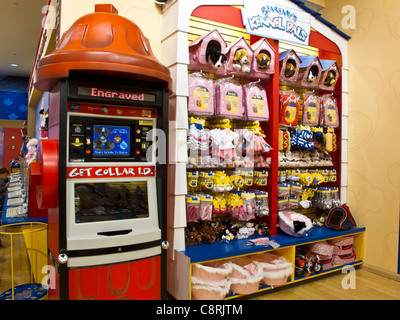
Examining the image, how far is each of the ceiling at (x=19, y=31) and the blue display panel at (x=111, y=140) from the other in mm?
4253

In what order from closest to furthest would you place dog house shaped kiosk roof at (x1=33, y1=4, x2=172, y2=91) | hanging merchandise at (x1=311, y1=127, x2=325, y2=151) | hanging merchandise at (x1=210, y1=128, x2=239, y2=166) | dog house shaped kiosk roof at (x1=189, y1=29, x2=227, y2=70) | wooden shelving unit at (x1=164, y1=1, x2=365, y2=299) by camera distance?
dog house shaped kiosk roof at (x1=33, y1=4, x2=172, y2=91)
wooden shelving unit at (x1=164, y1=1, x2=365, y2=299)
dog house shaped kiosk roof at (x1=189, y1=29, x2=227, y2=70)
hanging merchandise at (x1=210, y1=128, x2=239, y2=166)
hanging merchandise at (x1=311, y1=127, x2=325, y2=151)

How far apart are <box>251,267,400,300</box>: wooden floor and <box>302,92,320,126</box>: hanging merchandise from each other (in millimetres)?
1776

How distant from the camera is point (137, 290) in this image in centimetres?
210

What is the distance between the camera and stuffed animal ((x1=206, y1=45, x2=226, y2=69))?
9.21ft

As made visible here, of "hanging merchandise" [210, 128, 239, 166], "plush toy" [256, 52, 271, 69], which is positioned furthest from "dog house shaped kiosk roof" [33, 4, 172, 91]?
"plush toy" [256, 52, 271, 69]

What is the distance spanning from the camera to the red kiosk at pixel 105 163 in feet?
6.18

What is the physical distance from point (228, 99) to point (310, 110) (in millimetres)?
1199

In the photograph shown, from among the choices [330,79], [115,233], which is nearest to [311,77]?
[330,79]

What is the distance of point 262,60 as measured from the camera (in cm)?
306

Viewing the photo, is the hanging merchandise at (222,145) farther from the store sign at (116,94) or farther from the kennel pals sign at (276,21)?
the kennel pals sign at (276,21)

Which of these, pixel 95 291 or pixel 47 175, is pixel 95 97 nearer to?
pixel 47 175

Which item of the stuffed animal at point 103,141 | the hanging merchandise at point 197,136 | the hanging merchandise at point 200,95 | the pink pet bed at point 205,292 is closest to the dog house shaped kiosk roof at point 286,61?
the hanging merchandise at point 200,95

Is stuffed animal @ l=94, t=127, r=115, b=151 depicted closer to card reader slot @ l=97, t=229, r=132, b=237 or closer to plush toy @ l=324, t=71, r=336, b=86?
card reader slot @ l=97, t=229, r=132, b=237
